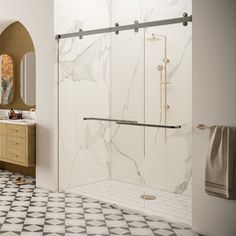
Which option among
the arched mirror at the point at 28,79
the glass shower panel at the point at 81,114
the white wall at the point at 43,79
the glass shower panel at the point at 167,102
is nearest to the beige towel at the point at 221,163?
the glass shower panel at the point at 167,102

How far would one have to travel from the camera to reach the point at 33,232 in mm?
3441

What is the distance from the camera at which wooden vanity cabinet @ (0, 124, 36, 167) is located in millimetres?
4961

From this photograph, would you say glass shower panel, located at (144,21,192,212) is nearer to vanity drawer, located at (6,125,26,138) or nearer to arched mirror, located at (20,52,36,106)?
vanity drawer, located at (6,125,26,138)

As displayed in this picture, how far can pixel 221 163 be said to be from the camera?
10.4 ft

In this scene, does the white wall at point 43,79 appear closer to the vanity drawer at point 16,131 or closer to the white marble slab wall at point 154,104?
the vanity drawer at point 16,131

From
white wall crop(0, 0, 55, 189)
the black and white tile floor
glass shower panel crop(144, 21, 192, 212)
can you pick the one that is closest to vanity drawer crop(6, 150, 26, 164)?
white wall crop(0, 0, 55, 189)

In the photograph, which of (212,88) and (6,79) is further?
(6,79)

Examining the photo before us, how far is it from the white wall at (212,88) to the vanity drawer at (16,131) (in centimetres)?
245

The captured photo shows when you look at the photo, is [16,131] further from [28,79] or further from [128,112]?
[128,112]

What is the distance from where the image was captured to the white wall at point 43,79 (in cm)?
480

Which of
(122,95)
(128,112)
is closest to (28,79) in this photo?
(122,95)

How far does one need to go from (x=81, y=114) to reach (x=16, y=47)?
5.87 ft

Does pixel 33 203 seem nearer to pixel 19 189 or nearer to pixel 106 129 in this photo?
pixel 19 189

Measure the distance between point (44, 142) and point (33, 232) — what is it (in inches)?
64.8
